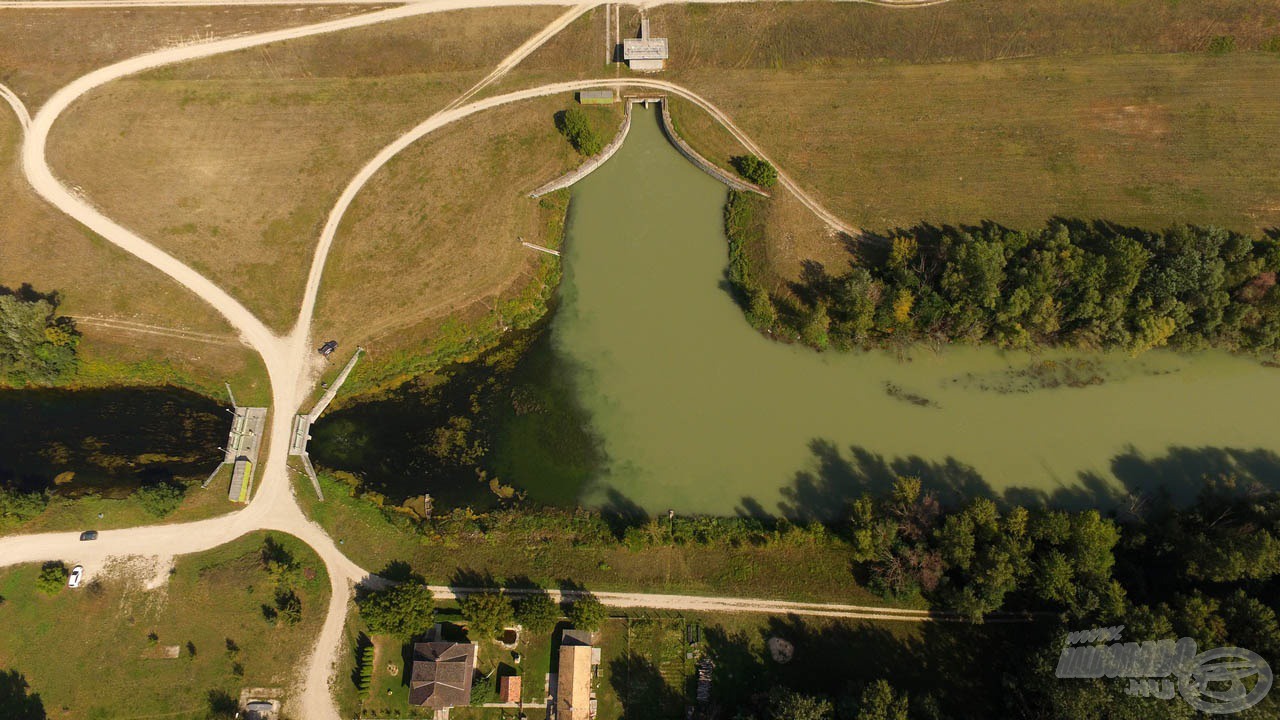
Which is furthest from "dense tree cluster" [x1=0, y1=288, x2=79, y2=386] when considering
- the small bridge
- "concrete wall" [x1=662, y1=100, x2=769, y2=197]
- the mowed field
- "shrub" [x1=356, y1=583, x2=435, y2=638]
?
the mowed field

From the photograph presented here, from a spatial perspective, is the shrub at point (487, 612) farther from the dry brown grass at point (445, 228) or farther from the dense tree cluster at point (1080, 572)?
the dry brown grass at point (445, 228)

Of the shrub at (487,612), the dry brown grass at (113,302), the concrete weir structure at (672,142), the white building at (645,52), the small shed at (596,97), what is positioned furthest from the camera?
the white building at (645,52)

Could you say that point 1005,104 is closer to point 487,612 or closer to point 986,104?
point 986,104

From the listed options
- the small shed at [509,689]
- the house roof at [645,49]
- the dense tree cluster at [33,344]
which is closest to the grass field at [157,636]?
the small shed at [509,689]

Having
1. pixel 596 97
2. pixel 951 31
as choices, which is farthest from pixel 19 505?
pixel 951 31

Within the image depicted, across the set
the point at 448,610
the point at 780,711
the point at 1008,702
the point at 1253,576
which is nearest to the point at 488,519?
the point at 448,610

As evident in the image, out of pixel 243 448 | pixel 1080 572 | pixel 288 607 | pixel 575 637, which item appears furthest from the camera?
pixel 243 448
